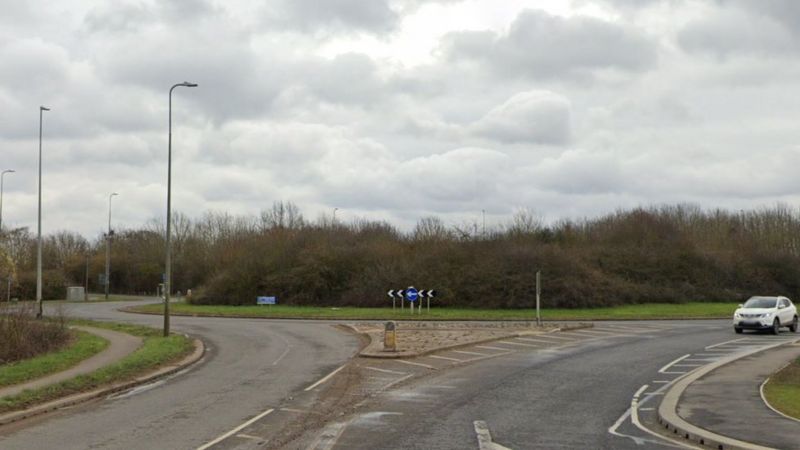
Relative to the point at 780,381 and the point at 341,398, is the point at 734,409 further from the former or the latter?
the point at 341,398

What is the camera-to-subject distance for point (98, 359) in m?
22.7

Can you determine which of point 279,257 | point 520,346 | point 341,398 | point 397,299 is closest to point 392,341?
point 520,346

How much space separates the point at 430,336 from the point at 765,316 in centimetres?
1425

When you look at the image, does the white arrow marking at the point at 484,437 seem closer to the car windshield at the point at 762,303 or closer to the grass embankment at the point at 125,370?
the grass embankment at the point at 125,370

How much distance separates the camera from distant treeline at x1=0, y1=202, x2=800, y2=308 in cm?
5488

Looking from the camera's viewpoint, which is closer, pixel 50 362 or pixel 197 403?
pixel 197 403

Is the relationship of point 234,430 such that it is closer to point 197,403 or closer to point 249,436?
point 249,436

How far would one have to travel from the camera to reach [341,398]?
1575 cm

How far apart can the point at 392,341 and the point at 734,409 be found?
12.3 meters

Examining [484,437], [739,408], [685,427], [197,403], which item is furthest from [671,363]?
[197,403]

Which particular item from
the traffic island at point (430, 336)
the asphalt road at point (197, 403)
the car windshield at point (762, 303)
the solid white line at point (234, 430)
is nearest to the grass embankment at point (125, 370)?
the asphalt road at point (197, 403)

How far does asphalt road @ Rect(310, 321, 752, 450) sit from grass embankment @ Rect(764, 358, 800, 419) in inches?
86.1

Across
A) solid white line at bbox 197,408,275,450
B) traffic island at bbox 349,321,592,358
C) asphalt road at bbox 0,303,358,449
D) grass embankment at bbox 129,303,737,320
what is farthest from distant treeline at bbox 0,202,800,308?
solid white line at bbox 197,408,275,450

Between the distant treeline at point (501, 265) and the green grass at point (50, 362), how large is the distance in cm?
2424
